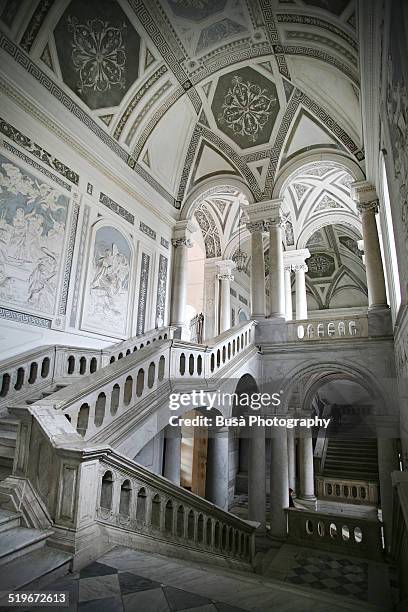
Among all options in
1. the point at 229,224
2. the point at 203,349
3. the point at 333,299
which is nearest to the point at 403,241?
the point at 203,349

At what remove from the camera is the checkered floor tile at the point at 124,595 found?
218 cm

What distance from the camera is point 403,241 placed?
4203mm

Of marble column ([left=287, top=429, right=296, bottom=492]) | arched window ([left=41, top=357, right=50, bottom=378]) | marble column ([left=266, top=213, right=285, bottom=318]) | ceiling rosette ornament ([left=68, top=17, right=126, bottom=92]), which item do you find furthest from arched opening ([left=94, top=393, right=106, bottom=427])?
marble column ([left=287, top=429, right=296, bottom=492])

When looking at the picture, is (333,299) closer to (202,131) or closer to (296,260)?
(296,260)

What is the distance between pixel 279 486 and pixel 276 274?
541cm

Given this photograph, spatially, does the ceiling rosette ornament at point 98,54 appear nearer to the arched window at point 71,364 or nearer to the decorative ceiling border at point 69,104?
the decorative ceiling border at point 69,104

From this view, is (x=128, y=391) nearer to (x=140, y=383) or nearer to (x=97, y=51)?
(x=140, y=383)

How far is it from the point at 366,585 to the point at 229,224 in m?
12.0

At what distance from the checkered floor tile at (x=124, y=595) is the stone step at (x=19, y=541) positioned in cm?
35

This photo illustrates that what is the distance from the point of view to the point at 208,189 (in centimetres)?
1140

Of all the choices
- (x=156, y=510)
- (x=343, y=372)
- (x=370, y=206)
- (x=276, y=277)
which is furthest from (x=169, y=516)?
(x=370, y=206)

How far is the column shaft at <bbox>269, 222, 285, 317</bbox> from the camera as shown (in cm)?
984

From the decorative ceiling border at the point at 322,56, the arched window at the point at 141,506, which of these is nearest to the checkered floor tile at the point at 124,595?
the arched window at the point at 141,506

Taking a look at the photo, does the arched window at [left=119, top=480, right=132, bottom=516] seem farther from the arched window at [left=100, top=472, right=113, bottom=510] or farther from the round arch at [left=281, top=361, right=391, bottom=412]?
the round arch at [left=281, top=361, right=391, bottom=412]
